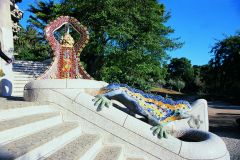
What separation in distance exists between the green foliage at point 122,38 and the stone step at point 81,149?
10.4m

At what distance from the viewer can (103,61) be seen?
1684 cm

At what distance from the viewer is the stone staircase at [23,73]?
45.0 ft

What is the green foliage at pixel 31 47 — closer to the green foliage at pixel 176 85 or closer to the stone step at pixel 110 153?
the stone step at pixel 110 153

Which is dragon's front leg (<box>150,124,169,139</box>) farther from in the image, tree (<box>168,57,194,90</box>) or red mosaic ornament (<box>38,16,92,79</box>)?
tree (<box>168,57,194,90</box>)

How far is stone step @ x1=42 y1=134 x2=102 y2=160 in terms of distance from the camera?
12.8 feet

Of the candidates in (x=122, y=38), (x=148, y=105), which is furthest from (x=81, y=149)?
(x=122, y=38)

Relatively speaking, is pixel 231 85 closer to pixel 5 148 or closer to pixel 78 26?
pixel 78 26

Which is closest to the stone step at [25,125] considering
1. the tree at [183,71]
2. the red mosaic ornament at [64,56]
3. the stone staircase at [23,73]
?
the red mosaic ornament at [64,56]

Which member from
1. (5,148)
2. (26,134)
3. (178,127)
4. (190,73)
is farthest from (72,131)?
(190,73)

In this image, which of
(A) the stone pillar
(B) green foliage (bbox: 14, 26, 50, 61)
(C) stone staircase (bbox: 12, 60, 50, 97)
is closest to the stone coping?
(A) the stone pillar

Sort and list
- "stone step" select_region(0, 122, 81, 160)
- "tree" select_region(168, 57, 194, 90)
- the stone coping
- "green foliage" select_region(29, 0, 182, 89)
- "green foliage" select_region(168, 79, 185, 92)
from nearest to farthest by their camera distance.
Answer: "stone step" select_region(0, 122, 81, 160) < the stone coping < "green foliage" select_region(29, 0, 182, 89) < "green foliage" select_region(168, 79, 185, 92) < "tree" select_region(168, 57, 194, 90)

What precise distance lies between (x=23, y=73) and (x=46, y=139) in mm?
12206

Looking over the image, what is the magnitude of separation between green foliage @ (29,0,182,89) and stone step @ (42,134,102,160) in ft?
34.1

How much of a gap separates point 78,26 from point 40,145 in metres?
4.28
